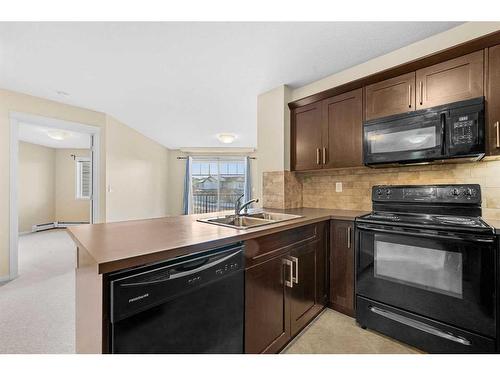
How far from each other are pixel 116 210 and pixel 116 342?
389 centimetres

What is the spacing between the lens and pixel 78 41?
1.87m

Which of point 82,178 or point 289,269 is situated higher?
point 82,178

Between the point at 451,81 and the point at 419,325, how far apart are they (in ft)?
5.94

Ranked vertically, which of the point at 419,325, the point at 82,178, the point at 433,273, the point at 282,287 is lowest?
the point at 419,325

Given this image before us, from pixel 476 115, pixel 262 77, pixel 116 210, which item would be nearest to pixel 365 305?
pixel 476 115

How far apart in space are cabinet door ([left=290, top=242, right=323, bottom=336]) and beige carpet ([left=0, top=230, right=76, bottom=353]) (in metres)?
1.63

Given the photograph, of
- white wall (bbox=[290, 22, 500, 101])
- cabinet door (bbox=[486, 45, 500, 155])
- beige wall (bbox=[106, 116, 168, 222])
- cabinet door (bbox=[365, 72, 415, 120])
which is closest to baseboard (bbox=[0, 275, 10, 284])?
beige wall (bbox=[106, 116, 168, 222])

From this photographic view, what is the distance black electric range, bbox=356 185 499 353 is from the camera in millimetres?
1379

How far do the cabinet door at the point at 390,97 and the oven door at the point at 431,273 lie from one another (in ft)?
3.44

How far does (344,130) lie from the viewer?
230 centimetres

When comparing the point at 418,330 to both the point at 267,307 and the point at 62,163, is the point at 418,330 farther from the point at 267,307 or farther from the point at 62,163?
the point at 62,163

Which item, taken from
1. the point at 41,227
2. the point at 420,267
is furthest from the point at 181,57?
the point at 41,227

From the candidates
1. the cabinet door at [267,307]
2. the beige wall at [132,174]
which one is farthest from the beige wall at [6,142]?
the cabinet door at [267,307]

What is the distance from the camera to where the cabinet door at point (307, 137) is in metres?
2.52
